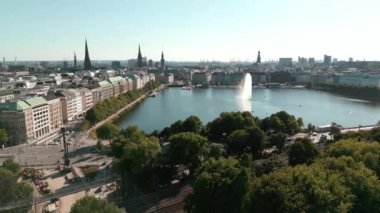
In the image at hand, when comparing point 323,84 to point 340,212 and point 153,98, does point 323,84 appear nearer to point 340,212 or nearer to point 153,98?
point 153,98

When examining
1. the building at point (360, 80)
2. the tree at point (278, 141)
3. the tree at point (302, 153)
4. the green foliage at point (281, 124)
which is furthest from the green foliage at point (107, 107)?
the building at point (360, 80)

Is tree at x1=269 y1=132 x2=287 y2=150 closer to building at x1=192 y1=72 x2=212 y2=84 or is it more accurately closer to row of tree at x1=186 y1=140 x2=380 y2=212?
row of tree at x1=186 y1=140 x2=380 y2=212

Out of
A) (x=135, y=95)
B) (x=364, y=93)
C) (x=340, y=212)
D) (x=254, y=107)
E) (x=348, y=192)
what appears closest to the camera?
(x=340, y=212)

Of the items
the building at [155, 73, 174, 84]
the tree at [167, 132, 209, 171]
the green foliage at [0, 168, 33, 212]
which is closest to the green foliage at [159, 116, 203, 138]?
the tree at [167, 132, 209, 171]

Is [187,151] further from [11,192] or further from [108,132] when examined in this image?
[108,132]

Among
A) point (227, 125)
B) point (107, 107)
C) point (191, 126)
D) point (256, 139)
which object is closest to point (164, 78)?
point (107, 107)

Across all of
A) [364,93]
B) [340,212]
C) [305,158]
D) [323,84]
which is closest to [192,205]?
[340,212]

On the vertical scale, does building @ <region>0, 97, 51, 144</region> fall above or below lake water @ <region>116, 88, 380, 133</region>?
above
